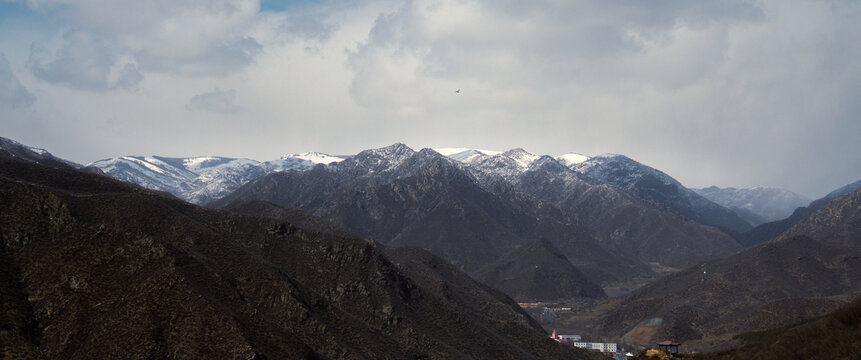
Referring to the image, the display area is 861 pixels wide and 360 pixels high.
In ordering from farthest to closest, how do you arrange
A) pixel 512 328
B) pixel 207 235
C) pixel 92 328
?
pixel 512 328 → pixel 207 235 → pixel 92 328

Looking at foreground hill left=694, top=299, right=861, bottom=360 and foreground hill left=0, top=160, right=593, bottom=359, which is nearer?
foreground hill left=694, top=299, right=861, bottom=360

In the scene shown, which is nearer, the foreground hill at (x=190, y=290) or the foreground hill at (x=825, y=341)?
the foreground hill at (x=825, y=341)

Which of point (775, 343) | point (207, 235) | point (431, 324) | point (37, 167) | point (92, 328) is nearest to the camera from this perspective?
point (775, 343)

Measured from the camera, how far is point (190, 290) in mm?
108875

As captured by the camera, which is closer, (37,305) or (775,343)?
(775,343)

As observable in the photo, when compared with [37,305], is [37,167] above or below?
above

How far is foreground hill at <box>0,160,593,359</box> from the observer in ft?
327

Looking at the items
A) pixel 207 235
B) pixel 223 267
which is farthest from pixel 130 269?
pixel 207 235

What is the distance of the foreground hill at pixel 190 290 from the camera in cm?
9969

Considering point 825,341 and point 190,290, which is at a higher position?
point 825,341

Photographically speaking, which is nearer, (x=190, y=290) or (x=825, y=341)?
(x=825, y=341)

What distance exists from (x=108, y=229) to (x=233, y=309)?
25214 mm

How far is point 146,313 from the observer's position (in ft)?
334

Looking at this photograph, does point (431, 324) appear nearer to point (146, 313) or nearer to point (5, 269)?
point (146, 313)
